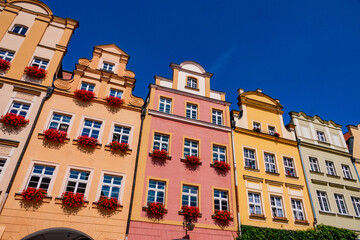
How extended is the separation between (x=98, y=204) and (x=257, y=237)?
30.7 ft

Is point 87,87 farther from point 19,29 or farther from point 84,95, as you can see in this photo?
point 19,29

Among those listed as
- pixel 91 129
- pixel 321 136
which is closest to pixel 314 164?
pixel 321 136

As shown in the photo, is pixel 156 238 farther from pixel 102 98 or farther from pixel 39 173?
pixel 102 98

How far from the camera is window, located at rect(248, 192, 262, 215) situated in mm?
16859

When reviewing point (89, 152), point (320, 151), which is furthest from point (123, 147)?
point (320, 151)

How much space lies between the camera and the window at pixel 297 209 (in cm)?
1777

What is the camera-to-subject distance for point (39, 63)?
56.4ft

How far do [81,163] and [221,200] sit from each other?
8760 mm

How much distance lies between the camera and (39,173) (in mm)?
13555

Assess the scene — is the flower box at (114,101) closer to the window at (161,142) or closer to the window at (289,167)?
the window at (161,142)

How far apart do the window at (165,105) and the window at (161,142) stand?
2.22 meters

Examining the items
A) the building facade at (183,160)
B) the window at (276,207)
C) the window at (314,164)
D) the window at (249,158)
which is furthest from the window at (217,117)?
the window at (314,164)

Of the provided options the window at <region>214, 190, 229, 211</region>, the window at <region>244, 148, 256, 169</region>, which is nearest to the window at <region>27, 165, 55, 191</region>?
the window at <region>214, 190, 229, 211</region>

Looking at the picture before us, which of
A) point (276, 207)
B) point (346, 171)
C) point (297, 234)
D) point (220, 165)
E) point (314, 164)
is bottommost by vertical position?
point (297, 234)
